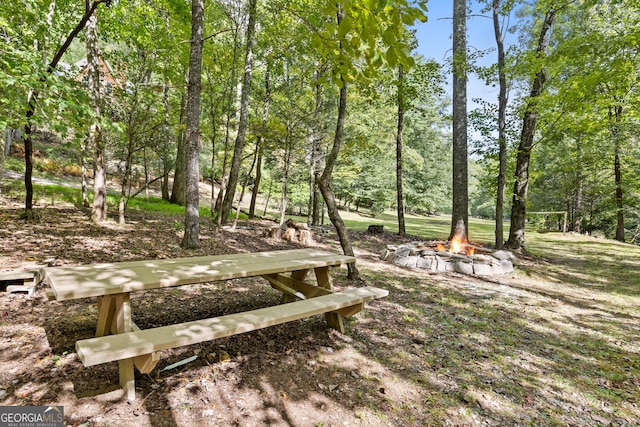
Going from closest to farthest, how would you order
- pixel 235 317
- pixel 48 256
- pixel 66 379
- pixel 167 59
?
pixel 66 379 < pixel 235 317 < pixel 48 256 < pixel 167 59

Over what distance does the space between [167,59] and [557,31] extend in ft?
48.2

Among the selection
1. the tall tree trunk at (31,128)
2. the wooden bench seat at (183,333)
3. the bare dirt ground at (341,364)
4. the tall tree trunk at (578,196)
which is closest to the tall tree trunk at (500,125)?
the bare dirt ground at (341,364)

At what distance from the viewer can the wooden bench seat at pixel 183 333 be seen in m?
1.67

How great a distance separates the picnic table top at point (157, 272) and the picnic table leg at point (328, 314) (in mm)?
177

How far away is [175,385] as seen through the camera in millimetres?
2166

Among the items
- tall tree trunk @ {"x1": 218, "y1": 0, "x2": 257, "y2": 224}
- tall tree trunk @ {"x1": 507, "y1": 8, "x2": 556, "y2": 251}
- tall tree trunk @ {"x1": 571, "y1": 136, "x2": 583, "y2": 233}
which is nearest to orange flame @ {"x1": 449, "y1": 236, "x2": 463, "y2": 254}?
tall tree trunk @ {"x1": 507, "y1": 8, "x2": 556, "y2": 251}

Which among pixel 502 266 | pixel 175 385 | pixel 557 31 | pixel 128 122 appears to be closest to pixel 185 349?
pixel 175 385

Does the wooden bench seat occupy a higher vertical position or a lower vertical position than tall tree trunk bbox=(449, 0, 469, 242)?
lower

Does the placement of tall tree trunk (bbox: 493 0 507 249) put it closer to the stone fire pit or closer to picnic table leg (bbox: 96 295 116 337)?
the stone fire pit

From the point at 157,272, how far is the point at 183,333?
0.78 metres

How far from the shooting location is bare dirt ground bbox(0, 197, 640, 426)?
203 centimetres

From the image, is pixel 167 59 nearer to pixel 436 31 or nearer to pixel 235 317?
pixel 436 31

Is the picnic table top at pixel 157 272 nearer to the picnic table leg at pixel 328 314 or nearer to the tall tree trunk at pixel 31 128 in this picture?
the picnic table leg at pixel 328 314

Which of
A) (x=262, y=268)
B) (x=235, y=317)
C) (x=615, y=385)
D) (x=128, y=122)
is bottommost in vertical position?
(x=615, y=385)
